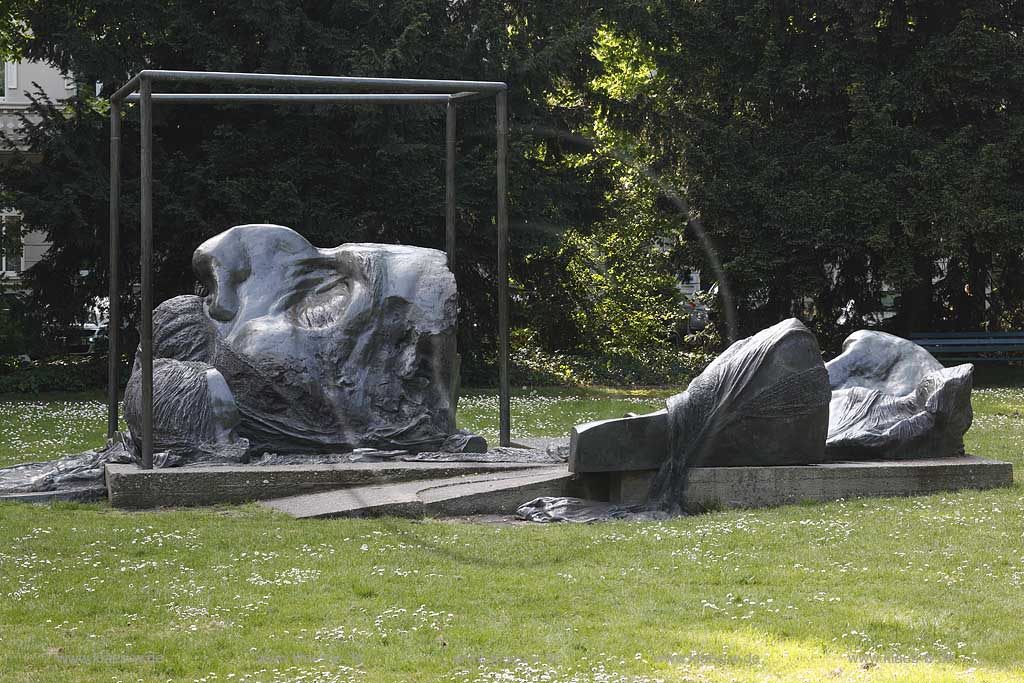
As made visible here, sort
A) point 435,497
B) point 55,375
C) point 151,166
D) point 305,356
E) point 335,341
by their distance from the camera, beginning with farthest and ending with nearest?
point 55,375 → point 335,341 → point 305,356 → point 151,166 → point 435,497

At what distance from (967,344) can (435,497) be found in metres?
16.8

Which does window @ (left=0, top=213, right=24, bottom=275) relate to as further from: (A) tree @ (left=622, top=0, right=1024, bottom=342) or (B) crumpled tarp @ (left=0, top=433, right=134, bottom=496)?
(A) tree @ (left=622, top=0, right=1024, bottom=342)

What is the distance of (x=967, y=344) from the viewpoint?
23812mm

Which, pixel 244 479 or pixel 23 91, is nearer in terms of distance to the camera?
pixel 244 479

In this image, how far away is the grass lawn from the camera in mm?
5727

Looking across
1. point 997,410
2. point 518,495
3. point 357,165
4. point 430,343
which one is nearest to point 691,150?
point 357,165

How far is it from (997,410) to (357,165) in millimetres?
10718

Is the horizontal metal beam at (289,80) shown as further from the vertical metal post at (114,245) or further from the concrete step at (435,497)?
the concrete step at (435,497)

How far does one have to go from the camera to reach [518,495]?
9.77 metres

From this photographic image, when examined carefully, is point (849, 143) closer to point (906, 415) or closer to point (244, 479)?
point (906, 415)

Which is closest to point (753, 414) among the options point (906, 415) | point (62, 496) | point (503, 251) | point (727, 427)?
point (727, 427)

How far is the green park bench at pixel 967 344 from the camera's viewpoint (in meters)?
23.6

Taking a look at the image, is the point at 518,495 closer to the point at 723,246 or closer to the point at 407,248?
the point at 407,248

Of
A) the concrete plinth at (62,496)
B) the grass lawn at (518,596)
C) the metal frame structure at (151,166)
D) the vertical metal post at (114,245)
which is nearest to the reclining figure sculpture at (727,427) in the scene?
the grass lawn at (518,596)
